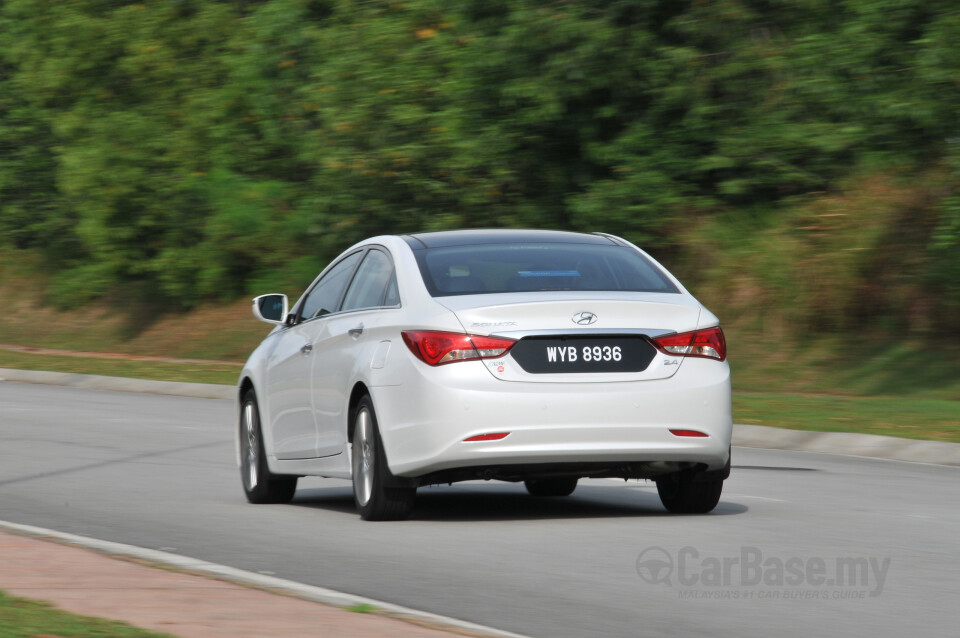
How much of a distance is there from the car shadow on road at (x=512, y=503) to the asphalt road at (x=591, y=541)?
0.02 m

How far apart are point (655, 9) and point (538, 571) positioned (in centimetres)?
1851

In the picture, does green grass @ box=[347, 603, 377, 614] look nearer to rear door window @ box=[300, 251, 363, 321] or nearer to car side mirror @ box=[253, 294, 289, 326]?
rear door window @ box=[300, 251, 363, 321]

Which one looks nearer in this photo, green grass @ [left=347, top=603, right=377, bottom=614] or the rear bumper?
green grass @ [left=347, top=603, right=377, bottom=614]

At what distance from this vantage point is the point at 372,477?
9.09m

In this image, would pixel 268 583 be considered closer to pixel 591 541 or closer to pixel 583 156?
pixel 591 541

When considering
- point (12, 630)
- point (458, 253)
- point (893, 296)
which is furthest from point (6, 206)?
point (12, 630)

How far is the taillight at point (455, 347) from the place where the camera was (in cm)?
846

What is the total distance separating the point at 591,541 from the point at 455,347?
1198mm

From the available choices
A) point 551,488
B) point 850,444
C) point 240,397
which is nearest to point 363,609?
point 551,488

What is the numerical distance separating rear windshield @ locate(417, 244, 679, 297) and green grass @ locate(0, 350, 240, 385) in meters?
15.7

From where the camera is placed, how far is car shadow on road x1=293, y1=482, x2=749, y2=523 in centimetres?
975

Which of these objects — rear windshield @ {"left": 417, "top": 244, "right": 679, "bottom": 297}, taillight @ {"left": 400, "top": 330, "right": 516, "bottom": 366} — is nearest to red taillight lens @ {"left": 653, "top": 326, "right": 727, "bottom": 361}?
rear windshield @ {"left": 417, "top": 244, "right": 679, "bottom": 297}

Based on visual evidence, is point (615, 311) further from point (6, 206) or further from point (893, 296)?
point (6, 206)

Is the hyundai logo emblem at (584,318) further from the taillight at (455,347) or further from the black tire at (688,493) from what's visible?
the black tire at (688,493)
